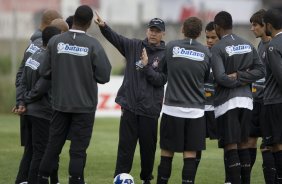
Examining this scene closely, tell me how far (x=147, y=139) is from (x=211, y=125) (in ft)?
4.29

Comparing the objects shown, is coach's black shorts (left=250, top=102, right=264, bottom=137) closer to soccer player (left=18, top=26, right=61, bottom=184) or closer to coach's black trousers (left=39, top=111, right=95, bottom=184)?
coach's black trousers (left=39, top=111, right=95, bottom=184)

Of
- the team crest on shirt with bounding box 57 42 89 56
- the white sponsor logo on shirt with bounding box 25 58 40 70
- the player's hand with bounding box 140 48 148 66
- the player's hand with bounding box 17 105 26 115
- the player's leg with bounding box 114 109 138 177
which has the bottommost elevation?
the player's leg with bounding box 114 109 138 177

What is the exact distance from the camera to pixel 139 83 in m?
11.7

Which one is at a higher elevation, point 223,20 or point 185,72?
point 223,20

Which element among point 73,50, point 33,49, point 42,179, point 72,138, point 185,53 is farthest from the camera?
point 33,49

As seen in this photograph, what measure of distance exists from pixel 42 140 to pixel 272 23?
11.7ft

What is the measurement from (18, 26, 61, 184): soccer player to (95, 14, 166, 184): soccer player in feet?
3.14

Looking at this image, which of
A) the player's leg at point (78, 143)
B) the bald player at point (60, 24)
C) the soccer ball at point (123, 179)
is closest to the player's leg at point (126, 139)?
the soccer ball at point (123, 179)

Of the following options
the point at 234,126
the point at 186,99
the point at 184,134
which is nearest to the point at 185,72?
the point at 186,99

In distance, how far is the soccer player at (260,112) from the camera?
12.2 metres

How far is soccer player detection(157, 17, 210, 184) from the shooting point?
11156 millimetres

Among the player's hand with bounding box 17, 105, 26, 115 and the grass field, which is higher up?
the player's hand with bounding box 17, 105, 26, 115

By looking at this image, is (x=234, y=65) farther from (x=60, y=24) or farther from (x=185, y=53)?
(x=60, y=24)

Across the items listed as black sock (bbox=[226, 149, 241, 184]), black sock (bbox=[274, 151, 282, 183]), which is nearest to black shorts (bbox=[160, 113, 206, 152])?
black sock (bbox=[226, 149, 241, 184])
